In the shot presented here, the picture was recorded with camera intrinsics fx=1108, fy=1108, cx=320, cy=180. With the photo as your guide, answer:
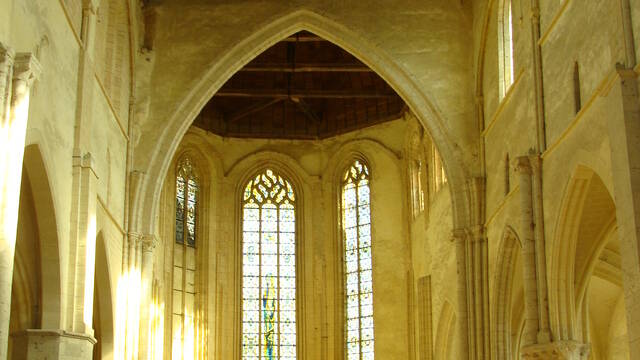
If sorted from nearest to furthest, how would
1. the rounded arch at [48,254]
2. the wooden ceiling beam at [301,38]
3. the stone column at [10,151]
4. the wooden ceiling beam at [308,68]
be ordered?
the stone column at [10,151] → the rounded arch at [48,254] → the wooden ceiling beam at [301,38] → the wooden ceiling beam at [308,68]

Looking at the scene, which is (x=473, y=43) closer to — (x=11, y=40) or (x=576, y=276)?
(x=576, y=276)

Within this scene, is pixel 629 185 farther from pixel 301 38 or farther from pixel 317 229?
pixel 317 229

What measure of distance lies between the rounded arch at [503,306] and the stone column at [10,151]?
1086cm

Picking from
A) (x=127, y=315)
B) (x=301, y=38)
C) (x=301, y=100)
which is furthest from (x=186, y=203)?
(x=127, y=315)

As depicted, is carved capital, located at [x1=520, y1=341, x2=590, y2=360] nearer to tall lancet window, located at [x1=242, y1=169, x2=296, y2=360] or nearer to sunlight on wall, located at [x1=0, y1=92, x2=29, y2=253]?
sunlight on wall, located at [x1=0, y1=92, x2=29, y2=253]

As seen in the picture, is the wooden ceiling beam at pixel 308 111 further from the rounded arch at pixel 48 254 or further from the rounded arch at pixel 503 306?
the rounded arch at pixel 48 254

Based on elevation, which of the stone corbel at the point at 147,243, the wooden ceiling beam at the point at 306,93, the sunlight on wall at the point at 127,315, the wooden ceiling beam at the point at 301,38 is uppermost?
the wooden ceiling beam at the point at 301,38

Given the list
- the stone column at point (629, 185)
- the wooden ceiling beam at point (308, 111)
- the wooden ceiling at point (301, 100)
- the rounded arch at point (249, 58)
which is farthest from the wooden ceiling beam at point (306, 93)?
the stone column at point (629, 185)

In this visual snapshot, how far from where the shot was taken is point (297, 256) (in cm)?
3316

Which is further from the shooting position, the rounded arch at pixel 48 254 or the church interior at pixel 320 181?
the rounded arch at pixel 48 254

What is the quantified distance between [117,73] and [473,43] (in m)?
7.84

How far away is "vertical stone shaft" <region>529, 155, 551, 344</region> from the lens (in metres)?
17.5

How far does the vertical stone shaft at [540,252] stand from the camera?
1747 centimetres

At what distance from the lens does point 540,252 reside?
17.9m
